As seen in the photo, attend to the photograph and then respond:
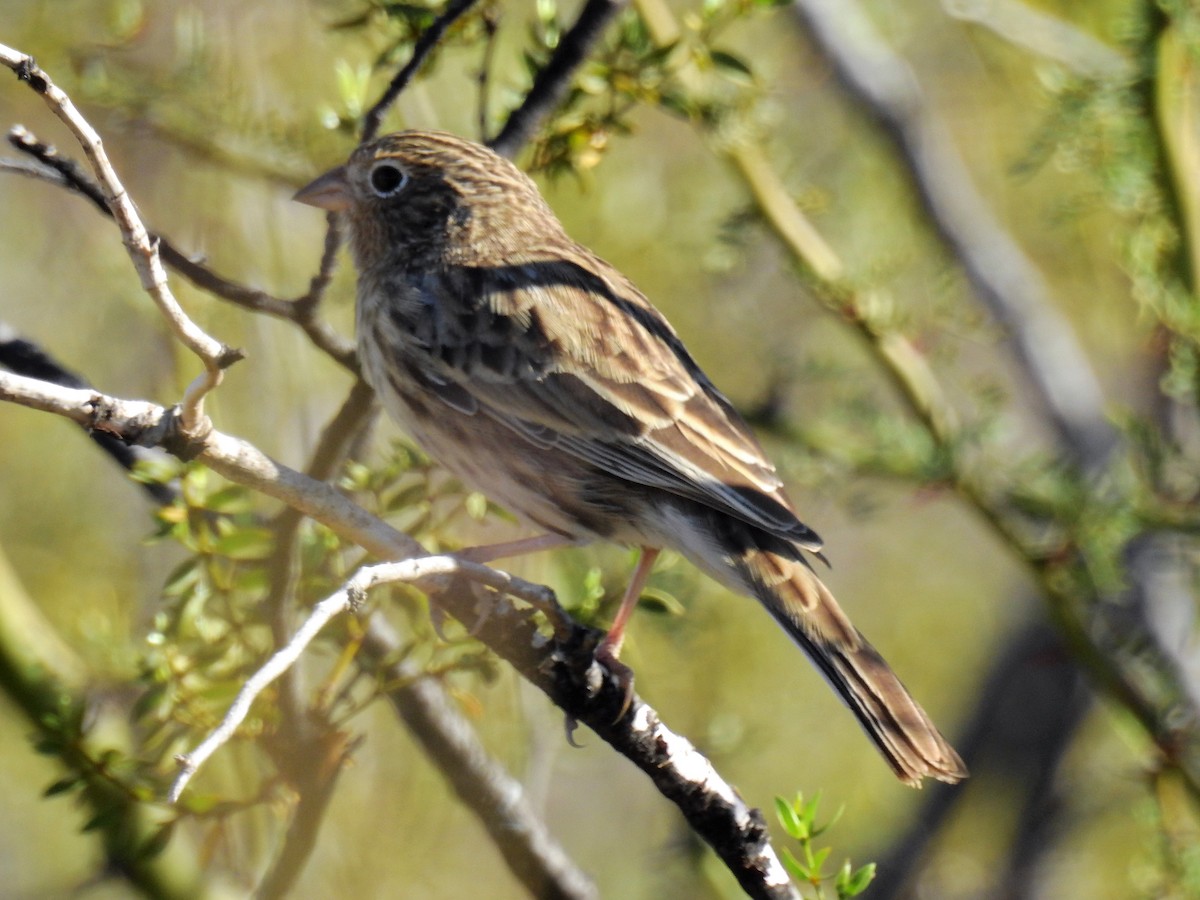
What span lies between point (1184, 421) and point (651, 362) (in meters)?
3.33

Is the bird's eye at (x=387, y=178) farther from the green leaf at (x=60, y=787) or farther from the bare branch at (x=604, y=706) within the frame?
Answer: the green leaf at (x=60, y=787)

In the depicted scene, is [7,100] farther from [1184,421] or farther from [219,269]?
[1184,421]

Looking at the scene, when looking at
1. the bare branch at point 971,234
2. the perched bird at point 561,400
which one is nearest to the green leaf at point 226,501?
the perched bird at point 561,400

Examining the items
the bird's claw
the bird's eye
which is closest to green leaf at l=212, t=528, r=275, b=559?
the bird's claw

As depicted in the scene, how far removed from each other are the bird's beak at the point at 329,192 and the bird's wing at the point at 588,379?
0.34 metres

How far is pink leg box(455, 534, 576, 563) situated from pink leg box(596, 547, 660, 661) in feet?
0.74

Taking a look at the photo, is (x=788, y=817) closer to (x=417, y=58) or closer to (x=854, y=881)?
(x=854, y=881)

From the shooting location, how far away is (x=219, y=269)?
456cm

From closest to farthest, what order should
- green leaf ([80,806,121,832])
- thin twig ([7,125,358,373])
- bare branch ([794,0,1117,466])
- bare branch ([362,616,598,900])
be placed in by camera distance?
thin twig ([7,125,358,373])
green leaf ([80,806,121,832])
bare branch ([362,616,598,900])
bare branch ([794,0,1117,466])

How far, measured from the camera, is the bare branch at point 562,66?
11.9ft

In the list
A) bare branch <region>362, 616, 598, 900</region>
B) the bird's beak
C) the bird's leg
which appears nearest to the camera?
the bird's leg

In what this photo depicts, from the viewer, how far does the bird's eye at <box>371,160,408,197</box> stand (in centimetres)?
443

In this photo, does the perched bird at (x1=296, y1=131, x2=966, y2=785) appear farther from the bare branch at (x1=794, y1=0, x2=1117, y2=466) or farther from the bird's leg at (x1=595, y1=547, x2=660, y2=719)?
the bare branch at (x1=794, y1=0, x2=1117, y2=466)

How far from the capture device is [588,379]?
3969mm
